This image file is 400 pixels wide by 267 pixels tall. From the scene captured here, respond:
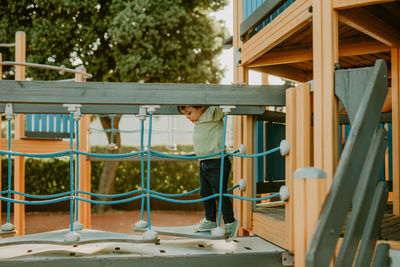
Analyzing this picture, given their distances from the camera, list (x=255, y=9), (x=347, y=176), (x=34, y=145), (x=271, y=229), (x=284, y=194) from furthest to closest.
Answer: (x=34, y=145) → (x=255, y=9) → (x=271, y=229) → (x=284, y=194) → (x=347, y=176)

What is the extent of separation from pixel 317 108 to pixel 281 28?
3.07 feet

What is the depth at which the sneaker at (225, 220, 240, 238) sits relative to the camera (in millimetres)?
3067

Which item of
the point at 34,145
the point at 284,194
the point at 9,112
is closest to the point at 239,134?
the point at 284,194

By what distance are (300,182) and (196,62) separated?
9236 millimetres

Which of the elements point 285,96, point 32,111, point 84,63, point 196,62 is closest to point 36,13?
point 84,63

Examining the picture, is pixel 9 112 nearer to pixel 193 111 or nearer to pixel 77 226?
pixel 77 226

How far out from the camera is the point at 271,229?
3086mm

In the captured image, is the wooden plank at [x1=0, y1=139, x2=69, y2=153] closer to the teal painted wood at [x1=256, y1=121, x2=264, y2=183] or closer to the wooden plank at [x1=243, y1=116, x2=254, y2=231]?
the teal painted wood at [x1=256, y1=121, x2=264, y2=183]

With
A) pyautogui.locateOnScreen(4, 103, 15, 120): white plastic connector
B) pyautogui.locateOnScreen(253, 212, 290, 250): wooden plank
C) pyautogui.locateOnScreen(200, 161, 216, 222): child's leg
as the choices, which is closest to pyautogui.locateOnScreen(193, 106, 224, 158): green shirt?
pyautogui.locateOnScreen(200, 161, 216, 222): child's leg

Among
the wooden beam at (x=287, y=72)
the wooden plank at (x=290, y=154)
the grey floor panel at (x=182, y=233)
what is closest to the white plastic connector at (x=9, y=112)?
the grey floor panel at (x=182, y=233)

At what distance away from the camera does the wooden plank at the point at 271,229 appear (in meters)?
2.87

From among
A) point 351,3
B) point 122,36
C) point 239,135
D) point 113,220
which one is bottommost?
point 113,220

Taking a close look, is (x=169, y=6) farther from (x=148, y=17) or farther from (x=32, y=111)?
(x=32, y=111)

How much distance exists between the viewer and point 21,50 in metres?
7.37
